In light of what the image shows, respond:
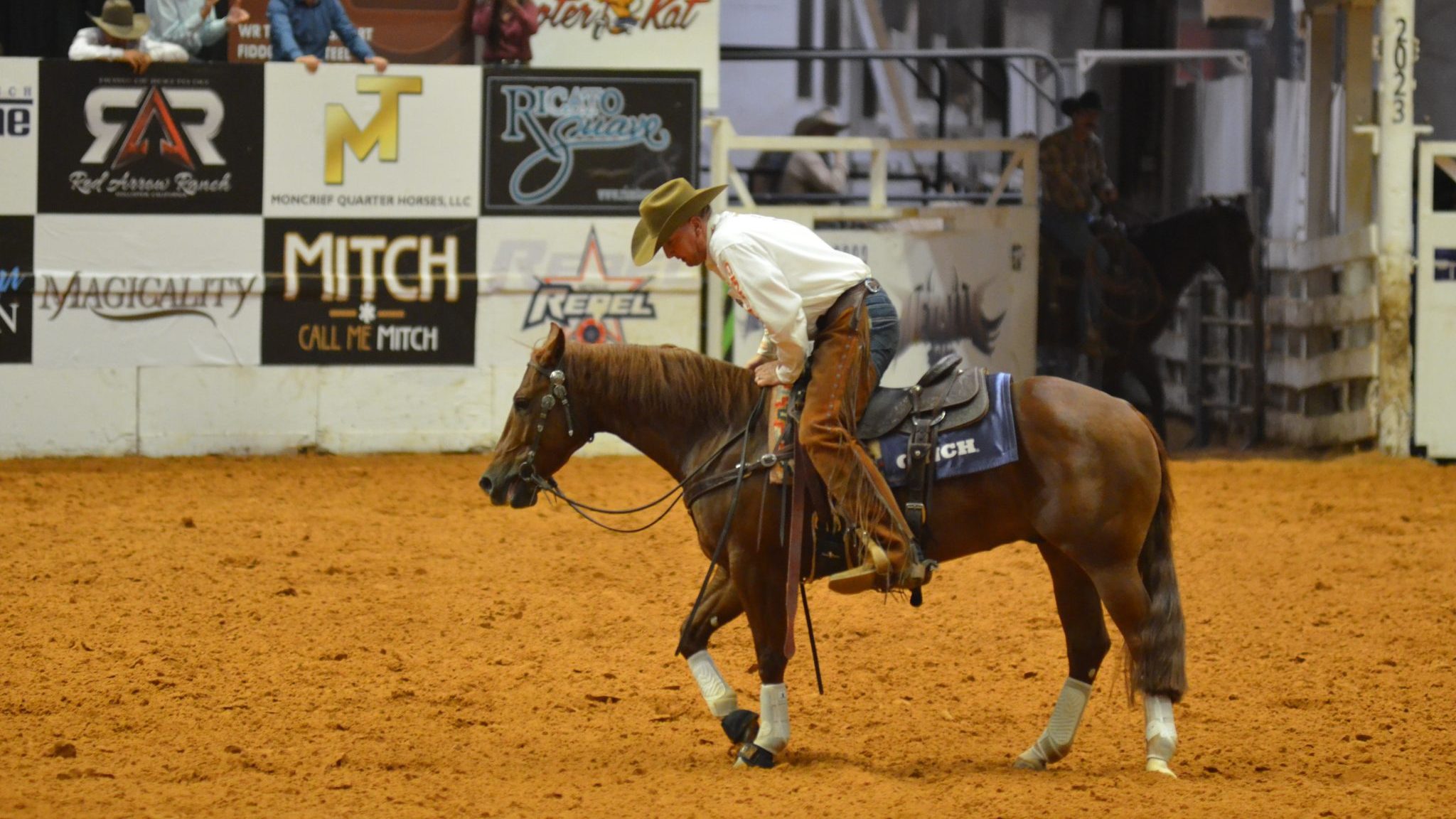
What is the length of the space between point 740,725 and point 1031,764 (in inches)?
42.3

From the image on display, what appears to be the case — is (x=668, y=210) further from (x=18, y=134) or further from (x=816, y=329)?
(x=18, y=134)

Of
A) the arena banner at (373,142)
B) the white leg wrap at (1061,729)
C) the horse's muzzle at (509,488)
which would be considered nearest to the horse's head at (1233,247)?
the arena banner at (373,142)

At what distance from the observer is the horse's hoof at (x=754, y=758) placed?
585 centimetres

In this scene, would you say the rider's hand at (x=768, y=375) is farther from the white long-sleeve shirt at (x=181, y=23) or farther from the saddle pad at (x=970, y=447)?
the white long-sleeve shirt at (x=181, y=23)

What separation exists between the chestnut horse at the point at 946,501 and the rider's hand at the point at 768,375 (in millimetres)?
215

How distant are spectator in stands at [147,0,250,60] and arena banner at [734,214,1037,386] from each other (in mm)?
4940

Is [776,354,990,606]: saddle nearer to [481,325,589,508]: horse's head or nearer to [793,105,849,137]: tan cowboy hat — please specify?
[481,325,589,508]: horse's head

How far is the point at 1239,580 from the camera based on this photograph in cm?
930

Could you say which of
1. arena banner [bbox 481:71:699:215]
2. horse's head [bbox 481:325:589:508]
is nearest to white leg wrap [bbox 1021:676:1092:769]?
horse's head [bbox 481:325:589:508]

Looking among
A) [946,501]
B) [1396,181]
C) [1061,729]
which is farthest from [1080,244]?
[1061,729]

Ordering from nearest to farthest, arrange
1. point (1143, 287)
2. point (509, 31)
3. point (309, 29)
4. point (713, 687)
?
point (713, 687) < point (309, 29) < point (509, 31) < point (1143, 287)

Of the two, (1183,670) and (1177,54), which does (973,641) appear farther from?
(1177,54)

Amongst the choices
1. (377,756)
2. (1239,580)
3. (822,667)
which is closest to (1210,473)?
(1239,580)

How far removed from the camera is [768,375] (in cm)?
583
